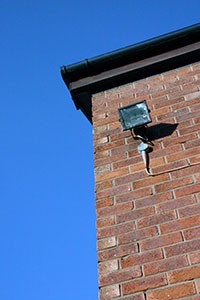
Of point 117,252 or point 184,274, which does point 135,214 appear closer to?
point 117,252

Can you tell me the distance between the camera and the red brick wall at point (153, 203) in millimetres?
2006

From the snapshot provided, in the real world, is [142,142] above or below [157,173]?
above

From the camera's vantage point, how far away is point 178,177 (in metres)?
2.43

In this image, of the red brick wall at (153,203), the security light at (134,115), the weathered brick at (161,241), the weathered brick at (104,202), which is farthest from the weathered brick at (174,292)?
the security light at (134,115)

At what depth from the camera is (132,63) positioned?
3572mm

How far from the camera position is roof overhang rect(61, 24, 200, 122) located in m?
3.47

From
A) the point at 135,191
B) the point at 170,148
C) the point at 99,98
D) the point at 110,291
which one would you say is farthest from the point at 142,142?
the point at 110,291

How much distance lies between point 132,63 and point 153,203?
5.52 feet

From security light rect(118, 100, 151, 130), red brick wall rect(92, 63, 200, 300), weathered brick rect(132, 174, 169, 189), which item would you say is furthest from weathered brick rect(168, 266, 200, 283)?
security light rect(118, 100, 151, 130)

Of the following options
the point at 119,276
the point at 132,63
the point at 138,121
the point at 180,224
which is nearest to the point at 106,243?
the point at 119,276

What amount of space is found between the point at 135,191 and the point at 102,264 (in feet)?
1.77

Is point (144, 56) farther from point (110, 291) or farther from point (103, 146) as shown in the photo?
point (110, 291)

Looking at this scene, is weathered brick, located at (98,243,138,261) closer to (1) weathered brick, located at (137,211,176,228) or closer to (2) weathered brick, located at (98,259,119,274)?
(2) weathered brick, located at (98,259,119,274)

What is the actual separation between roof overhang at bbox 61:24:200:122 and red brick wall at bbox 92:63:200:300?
301mm
